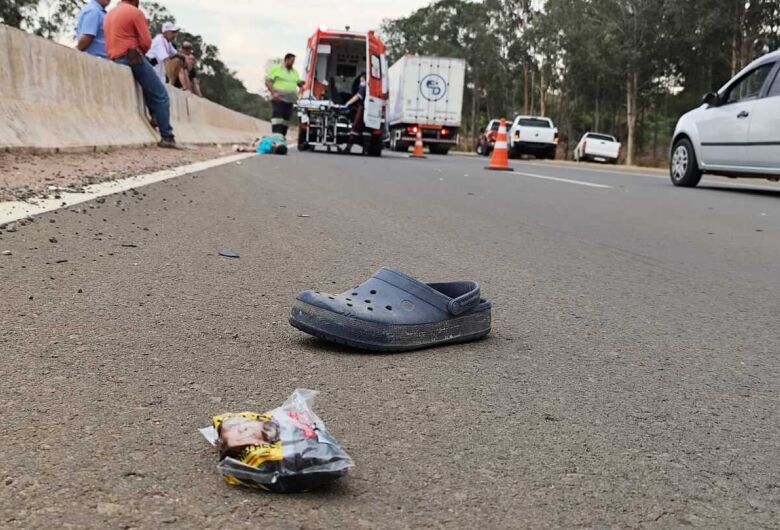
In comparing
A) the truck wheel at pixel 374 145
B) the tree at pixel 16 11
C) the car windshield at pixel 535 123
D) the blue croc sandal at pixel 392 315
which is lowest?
the blue croc sandal at pixel 392 315

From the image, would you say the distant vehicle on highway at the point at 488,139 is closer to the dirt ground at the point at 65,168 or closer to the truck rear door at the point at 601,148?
the truck rear door at the point at 601,148

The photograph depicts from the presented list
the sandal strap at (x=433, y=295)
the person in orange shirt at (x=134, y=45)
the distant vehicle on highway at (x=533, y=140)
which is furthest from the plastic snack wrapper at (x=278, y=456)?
the distant vehicle on highway at (x=533, y=140)

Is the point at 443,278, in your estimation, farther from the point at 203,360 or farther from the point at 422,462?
the point at 422,462

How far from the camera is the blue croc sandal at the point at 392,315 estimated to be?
241cm

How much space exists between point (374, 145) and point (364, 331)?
1658 cm

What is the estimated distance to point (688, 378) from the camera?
238 centimetres

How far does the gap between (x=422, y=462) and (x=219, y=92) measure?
283ft

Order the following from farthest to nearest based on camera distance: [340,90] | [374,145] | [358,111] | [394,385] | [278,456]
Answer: [340,90], [374,145], [358,111], [394,385], [278,456]

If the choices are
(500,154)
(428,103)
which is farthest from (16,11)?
(500,154)

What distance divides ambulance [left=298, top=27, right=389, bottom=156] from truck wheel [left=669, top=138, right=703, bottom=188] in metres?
7.79

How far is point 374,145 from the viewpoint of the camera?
1872cm

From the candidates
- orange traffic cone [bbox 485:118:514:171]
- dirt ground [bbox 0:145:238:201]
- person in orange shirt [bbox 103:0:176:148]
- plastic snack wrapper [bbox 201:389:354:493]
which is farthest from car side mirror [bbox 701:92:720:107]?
plastic snack wrapper [bbox 201:389:354:493]

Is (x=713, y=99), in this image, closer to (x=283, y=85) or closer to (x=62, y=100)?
(x=62, y=100)

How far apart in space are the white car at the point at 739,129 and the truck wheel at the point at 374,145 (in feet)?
26.4
